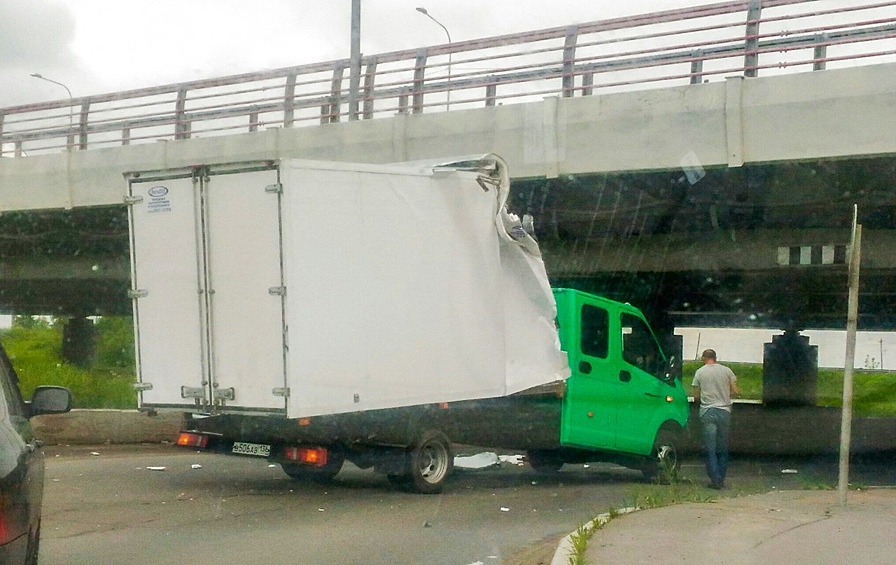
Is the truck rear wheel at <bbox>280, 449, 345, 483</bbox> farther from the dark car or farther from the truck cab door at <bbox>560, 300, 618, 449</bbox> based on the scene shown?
the dark car

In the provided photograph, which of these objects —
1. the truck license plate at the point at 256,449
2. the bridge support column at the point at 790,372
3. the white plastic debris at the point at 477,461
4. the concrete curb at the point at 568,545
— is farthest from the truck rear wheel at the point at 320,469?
the bridge support column at the point at 790,372

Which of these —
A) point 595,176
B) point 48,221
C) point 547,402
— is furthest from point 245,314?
point 48,221

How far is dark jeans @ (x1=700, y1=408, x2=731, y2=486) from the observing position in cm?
1266

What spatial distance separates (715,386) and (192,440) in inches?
233

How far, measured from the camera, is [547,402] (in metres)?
12.2

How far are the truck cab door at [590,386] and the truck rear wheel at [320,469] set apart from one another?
Result: 99.5 inches

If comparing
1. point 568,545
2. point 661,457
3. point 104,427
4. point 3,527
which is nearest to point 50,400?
point 3,527

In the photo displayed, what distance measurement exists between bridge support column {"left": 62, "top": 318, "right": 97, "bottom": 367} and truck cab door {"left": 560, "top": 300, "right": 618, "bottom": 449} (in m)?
29.7

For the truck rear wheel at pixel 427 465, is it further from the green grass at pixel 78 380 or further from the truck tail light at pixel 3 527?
the truck tail light at pixel 3 527

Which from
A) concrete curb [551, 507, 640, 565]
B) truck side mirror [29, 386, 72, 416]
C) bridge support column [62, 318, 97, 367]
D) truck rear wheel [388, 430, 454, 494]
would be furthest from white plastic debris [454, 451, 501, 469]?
bridge support column [62, 318, 97, 367]

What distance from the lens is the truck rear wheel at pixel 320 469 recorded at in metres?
10.7

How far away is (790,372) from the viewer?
3375 cm

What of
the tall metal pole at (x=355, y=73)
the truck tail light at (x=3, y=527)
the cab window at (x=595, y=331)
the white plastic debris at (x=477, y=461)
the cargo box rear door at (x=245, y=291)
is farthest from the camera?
the tall metal pole at (x=355, y=73)

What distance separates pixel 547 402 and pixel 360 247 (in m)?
3.27
